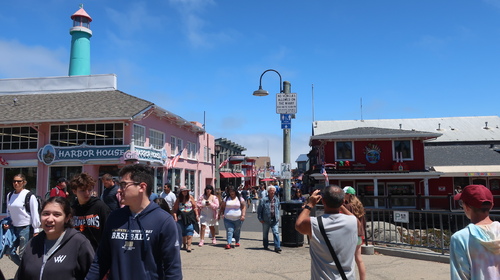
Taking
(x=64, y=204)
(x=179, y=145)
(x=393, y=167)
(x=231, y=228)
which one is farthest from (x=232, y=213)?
(x=393, y=167)

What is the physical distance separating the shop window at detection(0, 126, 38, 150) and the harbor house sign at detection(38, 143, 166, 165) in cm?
132

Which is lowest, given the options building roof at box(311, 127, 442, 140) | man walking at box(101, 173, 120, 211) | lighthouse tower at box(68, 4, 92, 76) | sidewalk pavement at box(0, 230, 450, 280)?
sidewalk pavement at box(0, 230, 450, 280)

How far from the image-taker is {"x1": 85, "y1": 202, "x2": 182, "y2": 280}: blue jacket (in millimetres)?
2863

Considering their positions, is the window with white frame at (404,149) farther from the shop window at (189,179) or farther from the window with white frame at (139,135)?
the window with white frame at (139,135)

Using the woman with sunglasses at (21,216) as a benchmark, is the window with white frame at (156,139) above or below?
above

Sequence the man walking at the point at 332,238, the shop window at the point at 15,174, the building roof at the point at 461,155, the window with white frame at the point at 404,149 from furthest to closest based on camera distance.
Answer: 1. the building roof at the point at 461,155
2. the window with white frame at the point at 404,149
3. the shop window at the point at 15,174
4. the man walking at the point at 332,238

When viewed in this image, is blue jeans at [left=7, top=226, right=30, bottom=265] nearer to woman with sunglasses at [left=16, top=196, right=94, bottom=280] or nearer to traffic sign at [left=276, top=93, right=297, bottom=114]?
woman with sunglasses at [left=16, top=196, right=94, bottom=280]

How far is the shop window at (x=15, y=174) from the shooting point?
62.5 feet

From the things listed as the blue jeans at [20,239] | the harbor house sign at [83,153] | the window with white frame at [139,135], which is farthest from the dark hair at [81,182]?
the window with white frame at [139,135]

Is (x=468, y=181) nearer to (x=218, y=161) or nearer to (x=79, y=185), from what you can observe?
(x=218, y=161)

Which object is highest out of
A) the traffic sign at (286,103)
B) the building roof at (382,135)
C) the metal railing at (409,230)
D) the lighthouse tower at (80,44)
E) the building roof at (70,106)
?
the lighthouse tower at (80,44)

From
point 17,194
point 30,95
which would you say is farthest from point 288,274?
point 30,95

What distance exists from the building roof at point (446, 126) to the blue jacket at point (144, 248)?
34003mm

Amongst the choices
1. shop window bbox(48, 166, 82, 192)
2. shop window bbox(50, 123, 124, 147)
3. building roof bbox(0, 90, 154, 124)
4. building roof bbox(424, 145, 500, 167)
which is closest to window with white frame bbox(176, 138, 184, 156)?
building roof bbox(0, 90, 154, 124)
